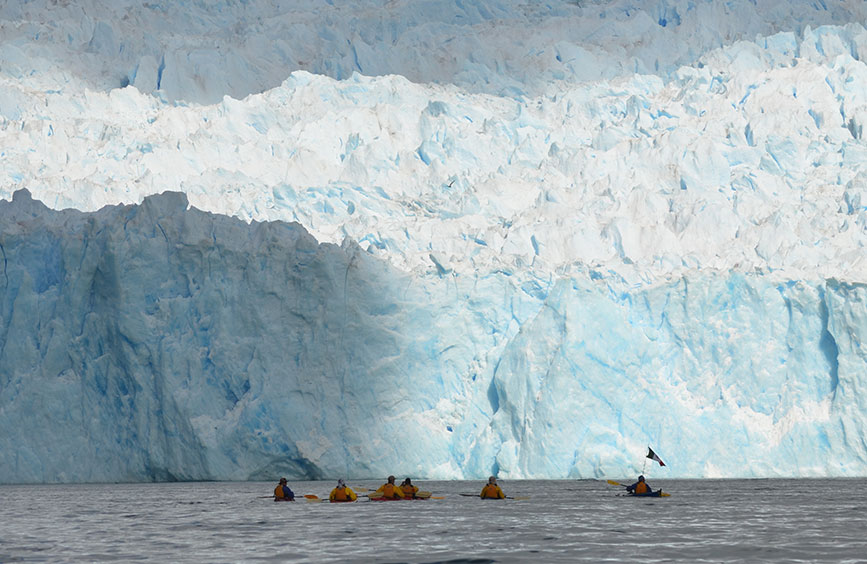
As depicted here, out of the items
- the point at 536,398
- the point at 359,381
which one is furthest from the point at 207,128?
the point at 536,398

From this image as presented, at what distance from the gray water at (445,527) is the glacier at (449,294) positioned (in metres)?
2.38

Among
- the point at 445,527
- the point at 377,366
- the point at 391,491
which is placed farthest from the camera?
the point at 377,366

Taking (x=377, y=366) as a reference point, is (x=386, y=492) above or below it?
below

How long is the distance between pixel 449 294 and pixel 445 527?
16319 mm

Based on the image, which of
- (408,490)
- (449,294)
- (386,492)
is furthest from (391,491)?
(449,294)

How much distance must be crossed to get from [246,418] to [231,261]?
5.04 meters

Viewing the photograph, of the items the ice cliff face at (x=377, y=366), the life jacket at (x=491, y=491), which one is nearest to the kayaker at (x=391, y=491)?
the life jacket at (x=491, y=491)

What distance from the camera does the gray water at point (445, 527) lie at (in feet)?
53.2

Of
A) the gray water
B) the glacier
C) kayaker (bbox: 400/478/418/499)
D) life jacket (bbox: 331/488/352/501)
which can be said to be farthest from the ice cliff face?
life jacket (bbox: 331/488/352/501)

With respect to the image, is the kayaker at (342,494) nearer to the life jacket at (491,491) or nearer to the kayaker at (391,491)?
the kayaker at (391,491)

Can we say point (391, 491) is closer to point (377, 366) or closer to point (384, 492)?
point (384, 492)

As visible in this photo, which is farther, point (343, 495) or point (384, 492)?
point (384, 492)

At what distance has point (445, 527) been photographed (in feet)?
69.8

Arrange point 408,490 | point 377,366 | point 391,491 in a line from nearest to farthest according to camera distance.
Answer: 1. point 391,491
2. point 408,490
3. point 377,366
